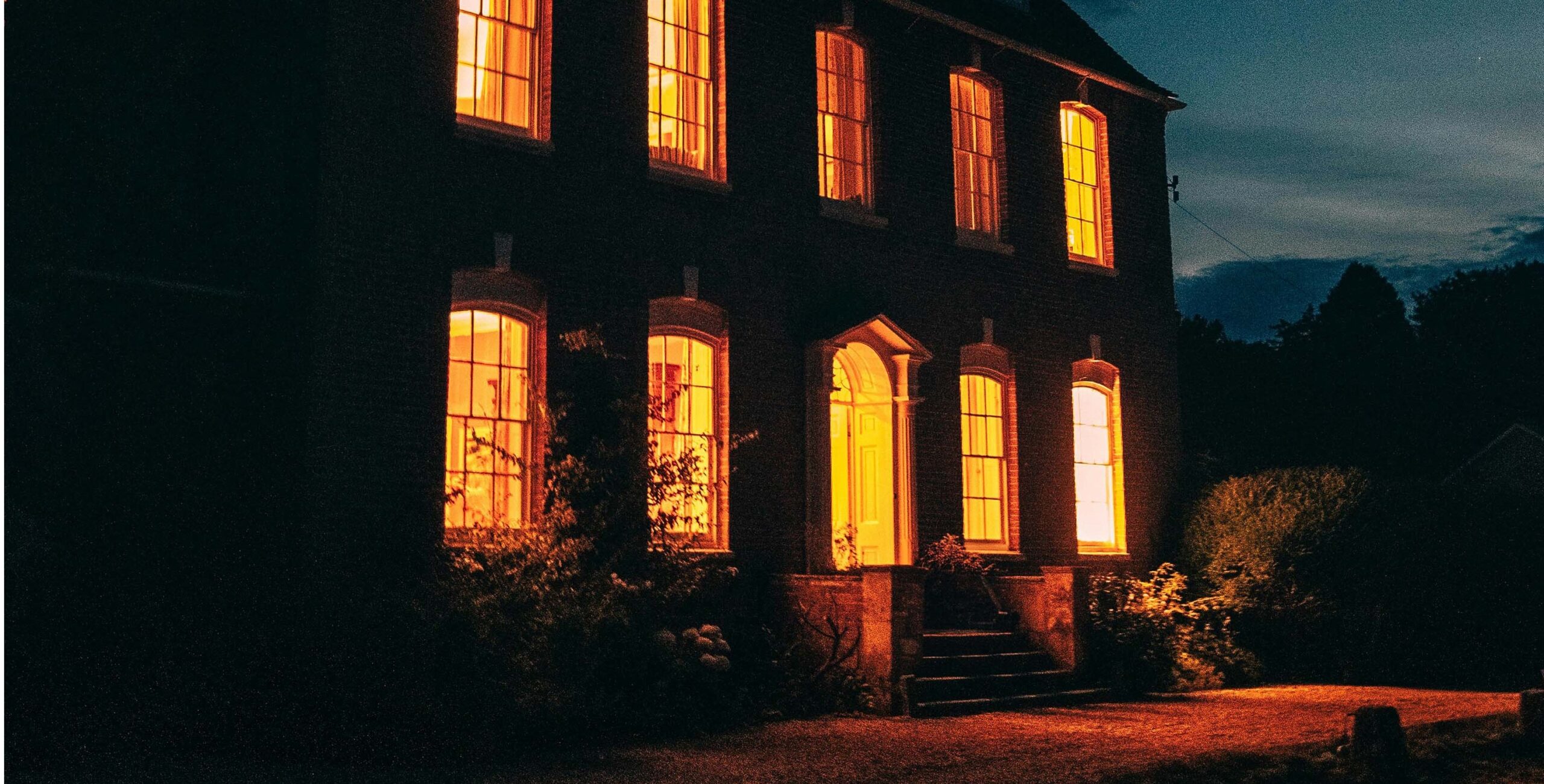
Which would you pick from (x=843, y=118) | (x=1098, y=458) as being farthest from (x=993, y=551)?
(x=843, y=118)

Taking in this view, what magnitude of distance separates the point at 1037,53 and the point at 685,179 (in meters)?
5.40

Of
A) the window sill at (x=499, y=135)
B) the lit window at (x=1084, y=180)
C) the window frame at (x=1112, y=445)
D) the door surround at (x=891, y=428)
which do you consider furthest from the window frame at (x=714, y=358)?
the lit window at (x=1084, y=180)

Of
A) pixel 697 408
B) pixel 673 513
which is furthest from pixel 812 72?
pixel 673 513

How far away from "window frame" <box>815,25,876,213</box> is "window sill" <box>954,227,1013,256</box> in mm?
1225

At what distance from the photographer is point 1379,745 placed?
9.38 m

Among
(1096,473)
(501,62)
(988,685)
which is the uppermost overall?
(501,62)

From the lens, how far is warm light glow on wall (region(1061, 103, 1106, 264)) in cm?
1797

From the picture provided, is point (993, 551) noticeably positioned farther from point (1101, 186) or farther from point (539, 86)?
point (539, 86)

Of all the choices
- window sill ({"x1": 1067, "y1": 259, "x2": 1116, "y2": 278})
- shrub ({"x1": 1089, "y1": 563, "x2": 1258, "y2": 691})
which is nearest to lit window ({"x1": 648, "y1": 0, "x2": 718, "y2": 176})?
window sill ({"x1": 1067, "y1": 259, "x2": 1116, "y2": 278})

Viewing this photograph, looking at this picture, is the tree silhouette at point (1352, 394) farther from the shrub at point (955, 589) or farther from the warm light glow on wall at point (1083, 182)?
the shrub at point (955, 589)

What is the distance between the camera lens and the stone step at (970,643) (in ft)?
44.8

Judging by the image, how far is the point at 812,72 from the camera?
15117mm

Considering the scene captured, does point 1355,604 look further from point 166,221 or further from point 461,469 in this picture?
point 166,221

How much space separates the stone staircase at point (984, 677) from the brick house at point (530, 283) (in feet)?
1.96
